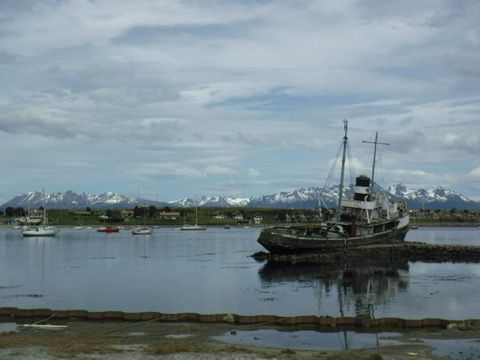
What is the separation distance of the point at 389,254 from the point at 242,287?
42.9m

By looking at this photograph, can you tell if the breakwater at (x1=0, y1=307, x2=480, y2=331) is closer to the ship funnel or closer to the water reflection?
the water reflection

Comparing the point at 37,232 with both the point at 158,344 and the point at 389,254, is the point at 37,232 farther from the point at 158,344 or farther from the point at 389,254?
the point at 158,344

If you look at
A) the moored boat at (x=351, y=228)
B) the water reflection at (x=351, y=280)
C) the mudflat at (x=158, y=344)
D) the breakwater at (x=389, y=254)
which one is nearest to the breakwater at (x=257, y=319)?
the mudflat at (x=158, y=344)

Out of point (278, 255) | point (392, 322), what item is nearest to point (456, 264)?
point (278, 255)

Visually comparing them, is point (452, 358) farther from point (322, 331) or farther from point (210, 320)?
point (210, 320)

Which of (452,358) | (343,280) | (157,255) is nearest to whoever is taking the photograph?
(452,358)

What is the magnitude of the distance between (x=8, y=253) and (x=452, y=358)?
9359cm

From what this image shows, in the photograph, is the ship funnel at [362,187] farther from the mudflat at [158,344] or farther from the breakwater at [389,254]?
the mudflat at [158,344]

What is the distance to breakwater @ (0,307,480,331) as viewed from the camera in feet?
110

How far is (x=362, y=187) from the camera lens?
96688 millimetres

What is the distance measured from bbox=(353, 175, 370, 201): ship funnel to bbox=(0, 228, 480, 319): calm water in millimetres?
11180

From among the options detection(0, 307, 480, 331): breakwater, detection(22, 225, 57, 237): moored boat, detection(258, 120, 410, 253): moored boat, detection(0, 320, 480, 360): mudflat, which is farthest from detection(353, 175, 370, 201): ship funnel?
detection(22, 225, 57, 237): moored boat

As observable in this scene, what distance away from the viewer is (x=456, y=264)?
288ft

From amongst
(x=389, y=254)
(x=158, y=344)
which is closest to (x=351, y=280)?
(x=389, y=254)
